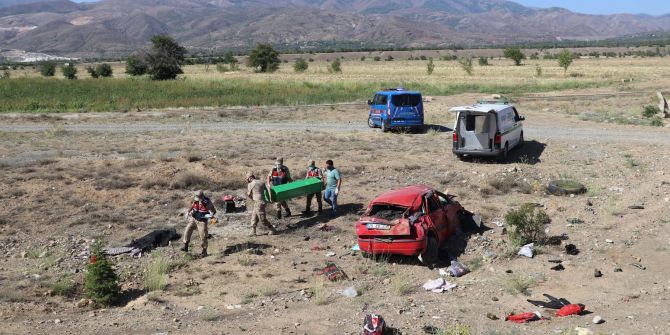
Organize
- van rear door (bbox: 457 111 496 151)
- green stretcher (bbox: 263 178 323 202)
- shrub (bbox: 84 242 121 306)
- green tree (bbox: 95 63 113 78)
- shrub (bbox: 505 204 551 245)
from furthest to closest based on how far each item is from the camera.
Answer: green tree (bbox: 95 63 113 78) → van rear door (bbox: 457 111 496 151) → green stretcher (bbox: 263 178 323 202) → shrub (bbox: 505 204 551 245) → shrub (bbox: 84 242 121 306)

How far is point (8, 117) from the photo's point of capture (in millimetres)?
34688

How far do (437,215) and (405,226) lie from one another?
116 cm

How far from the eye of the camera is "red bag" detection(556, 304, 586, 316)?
910cm

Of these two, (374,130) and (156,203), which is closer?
(156,203)

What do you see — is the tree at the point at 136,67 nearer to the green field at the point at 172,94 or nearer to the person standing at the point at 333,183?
the green field at the point at 172,94

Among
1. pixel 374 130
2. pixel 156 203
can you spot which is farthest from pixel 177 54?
pixel 156 203

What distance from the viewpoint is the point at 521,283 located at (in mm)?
10250

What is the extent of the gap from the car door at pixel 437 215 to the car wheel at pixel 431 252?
0.28m

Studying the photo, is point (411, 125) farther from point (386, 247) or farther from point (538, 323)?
point (538, 323)

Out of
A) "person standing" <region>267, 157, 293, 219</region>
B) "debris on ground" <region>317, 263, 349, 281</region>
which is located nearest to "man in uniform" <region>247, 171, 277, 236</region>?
"person standing" <region>267, 157, 293, 219</region>

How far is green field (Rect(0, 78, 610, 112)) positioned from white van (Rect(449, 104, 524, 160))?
69.9 feet

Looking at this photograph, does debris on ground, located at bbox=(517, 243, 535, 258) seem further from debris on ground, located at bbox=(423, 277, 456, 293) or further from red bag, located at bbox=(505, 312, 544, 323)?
red bag, located at bbox=(505, 312, 544, 323)

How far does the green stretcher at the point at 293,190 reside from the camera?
1400cm

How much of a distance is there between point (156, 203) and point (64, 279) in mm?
5145
